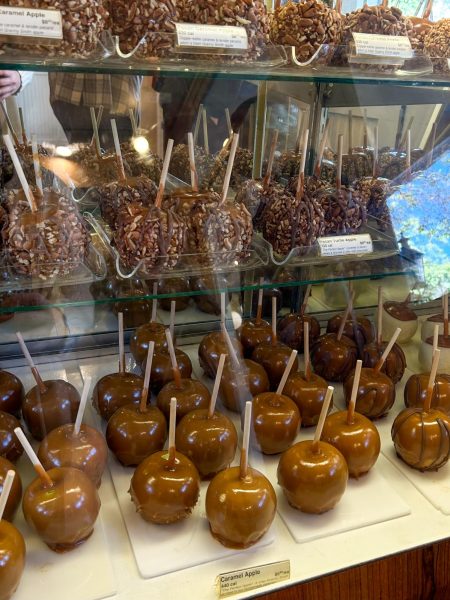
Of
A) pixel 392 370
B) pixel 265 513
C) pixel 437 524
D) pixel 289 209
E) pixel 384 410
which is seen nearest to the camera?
pixel 265 513

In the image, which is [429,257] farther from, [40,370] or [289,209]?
[40,370]

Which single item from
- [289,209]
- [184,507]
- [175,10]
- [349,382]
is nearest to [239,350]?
[349,382]

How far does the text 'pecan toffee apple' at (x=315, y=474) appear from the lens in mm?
1005

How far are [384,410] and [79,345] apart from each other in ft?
2.67

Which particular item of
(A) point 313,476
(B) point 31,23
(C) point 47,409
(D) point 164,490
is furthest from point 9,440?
(B) point 31,23

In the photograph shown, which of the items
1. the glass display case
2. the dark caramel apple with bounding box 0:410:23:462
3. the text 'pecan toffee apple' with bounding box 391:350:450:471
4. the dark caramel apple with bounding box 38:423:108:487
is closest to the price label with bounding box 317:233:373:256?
the glass display case

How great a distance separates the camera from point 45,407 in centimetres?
114

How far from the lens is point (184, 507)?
3.20ft

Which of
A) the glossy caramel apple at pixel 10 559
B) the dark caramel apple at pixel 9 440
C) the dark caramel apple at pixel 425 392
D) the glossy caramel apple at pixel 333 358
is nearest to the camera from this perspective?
the glossy caramel apple at pixel 10 559

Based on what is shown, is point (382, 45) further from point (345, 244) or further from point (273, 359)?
point (273, 359)

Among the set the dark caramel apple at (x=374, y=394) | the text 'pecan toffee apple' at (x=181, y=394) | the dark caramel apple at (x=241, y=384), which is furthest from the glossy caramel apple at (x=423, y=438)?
the text 'pecan toffee apple' at (x=181, y=394)

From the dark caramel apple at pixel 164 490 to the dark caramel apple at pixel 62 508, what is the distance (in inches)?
3.3

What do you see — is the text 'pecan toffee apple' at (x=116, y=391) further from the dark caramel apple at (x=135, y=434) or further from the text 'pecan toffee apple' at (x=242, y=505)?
the text 'pecan toffee apple' at (x=242, y=505)

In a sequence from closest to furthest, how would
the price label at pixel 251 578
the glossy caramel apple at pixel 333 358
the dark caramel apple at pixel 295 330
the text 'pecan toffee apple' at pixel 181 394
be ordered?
the price label at pixel 251 578, the text 'pecan toffee apple' at pixel 181 394, the glossy caramel apple at pixel 333 358, the dark caramel apple at pixel 295 330
